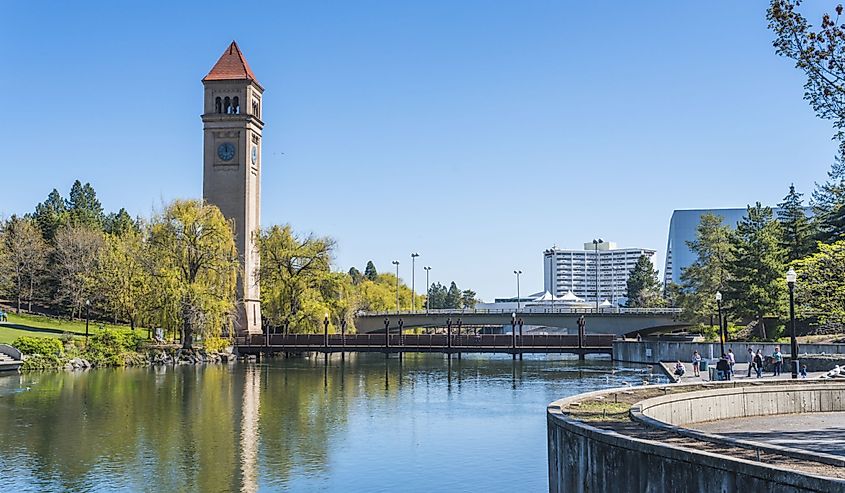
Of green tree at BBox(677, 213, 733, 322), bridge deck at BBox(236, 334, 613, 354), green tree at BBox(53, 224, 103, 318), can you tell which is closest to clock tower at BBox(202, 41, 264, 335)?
bridge deck at BBox(236, 334, 613, 354)

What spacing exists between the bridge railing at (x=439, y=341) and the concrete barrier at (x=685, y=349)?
3657mm

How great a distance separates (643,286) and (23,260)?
330ft

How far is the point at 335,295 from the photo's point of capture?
81.0 metres

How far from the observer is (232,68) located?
88875 millimetres

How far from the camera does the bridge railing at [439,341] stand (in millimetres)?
74688

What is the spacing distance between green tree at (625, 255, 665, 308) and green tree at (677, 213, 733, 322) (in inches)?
2185

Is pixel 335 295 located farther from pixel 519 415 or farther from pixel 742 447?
pixel 742 447

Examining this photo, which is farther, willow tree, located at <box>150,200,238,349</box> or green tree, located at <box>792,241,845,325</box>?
willow tree, located at <box>150,200,238,349</box>

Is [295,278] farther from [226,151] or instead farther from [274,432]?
[274,432]

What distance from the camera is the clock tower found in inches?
3290

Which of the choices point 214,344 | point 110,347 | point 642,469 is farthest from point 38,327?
point 642,469

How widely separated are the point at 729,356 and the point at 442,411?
13.2 m

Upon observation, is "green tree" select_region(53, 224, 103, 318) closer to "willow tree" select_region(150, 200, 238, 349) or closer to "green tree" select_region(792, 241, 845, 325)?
"willow tree" select_region(150, 200, 238, 349)

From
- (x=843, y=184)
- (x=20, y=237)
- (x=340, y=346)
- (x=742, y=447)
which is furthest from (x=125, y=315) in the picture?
(x=742, y=447)
